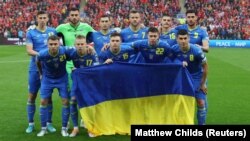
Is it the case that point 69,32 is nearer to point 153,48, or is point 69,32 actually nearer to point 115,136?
point 153,48

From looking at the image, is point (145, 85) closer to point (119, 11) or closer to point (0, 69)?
point (0, 69)

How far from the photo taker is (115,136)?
8.45 metres

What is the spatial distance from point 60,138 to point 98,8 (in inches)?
1467

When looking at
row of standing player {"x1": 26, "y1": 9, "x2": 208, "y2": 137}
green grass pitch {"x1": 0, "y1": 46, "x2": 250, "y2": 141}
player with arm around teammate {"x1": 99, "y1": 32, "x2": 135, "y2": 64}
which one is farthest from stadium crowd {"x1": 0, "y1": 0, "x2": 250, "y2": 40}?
player with arm around teammate {"x1": 99, "y1": 32, "x2": 135, "y2": 64}

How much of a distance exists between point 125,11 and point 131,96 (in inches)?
1406

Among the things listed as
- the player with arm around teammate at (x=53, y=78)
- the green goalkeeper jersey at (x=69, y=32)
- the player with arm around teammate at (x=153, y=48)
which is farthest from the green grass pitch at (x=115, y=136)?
the green goalkeeper jersey at (x=69, y=32)

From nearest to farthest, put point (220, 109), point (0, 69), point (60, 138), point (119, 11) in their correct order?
point (60, 138)
point (220, 109)
point (0, 69)
point (119, 11)

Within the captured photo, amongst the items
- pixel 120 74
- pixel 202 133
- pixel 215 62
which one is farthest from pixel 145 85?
pixel 215 62

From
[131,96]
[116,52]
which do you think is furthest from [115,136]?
[116,52]

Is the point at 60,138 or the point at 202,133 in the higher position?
the point at 202,133

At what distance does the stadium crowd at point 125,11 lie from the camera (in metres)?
40.7

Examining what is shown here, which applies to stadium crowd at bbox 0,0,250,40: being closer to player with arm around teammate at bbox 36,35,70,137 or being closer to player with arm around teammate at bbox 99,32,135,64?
player with arm around teammate at bbox 99,32,135,64

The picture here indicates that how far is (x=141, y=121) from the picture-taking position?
8.62 meters

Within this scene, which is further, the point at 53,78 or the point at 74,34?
the point at 74,34
